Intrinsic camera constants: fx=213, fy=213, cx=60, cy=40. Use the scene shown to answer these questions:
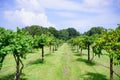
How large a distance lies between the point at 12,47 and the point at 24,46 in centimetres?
292

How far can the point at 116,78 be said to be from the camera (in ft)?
134

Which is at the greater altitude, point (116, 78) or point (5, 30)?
point (5, 30)

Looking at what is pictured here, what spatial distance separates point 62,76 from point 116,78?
10.5 meters

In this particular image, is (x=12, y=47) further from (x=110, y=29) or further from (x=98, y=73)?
(x=98, y=73)

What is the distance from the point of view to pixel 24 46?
32.8 m

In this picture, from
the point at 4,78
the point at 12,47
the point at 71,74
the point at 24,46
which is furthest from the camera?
the point at 71,74

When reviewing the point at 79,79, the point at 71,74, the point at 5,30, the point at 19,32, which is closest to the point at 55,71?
the point at 71,74

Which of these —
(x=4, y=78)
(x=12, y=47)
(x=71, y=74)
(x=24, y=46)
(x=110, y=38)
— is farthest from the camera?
(x=71, y=74)

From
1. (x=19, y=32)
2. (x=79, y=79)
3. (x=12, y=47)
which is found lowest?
(x=79, y=79)

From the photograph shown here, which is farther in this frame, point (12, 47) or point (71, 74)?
point (71, 74)

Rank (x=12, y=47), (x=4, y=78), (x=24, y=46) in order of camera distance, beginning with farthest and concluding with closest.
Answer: (x=4, y=78) < (x=24, y=46) < (x=12, y=47)

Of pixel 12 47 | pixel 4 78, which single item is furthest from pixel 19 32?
pixel 4 78

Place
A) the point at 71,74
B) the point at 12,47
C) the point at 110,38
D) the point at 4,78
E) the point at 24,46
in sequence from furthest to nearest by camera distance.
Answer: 1. the point at 71,74
2. the point at 4,78
3. the point at 110,38
4. the point at 24,46
5. the point at 12,47

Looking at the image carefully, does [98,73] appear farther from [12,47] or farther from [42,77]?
[12,47]
